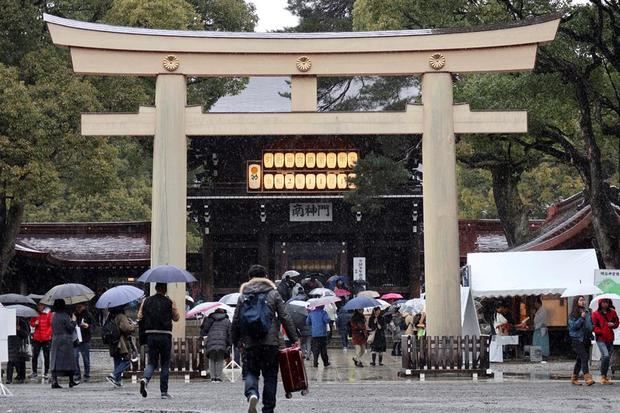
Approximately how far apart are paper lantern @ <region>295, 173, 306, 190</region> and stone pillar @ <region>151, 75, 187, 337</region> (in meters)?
15.6

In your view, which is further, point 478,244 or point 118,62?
point 478,244

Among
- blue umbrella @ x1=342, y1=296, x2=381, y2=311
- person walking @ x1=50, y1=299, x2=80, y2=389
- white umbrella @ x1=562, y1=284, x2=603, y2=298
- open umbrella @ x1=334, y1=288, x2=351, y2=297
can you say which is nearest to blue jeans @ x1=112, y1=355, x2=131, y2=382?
person walking @ x1=50, y1=299, x2=80, y2=389

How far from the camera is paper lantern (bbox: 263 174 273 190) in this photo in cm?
3847

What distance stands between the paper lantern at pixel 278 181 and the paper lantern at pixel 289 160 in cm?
43

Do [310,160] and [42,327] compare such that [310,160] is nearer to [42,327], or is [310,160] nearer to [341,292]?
[341,292]

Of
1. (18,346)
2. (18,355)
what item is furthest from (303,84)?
(18,355)

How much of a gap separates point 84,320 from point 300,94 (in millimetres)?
6465

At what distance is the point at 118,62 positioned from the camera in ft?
75.8

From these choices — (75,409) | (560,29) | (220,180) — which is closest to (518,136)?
(560,29)

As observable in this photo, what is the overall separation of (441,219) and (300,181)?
16.2 meters

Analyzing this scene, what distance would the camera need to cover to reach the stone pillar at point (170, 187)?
74.4ft

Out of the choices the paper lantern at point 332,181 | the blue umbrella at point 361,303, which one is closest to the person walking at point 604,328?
→ the blue umbrella at point 361,303

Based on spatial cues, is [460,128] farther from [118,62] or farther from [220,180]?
[220,180]

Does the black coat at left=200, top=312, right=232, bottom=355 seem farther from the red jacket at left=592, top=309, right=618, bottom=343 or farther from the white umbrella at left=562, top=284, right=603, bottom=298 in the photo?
the red jacket at left=592, top=309, right=618, bottom=343
